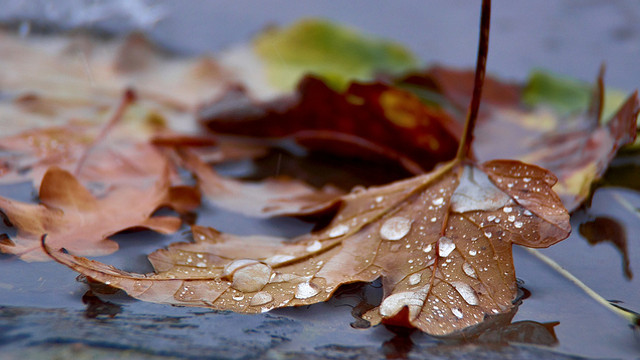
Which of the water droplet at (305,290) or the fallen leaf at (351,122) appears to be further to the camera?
the fallen leaf at (351,122)

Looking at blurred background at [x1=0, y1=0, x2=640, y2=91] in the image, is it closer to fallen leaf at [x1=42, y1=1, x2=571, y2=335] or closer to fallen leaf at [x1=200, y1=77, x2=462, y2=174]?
fallen leaf at [x1=200, y1=77, x2=462, y2=174]

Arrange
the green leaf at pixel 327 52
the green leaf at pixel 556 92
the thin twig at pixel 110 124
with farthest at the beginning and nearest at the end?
the green leaf at pixel 327 52, the green leaf at pixel 556 92, the thin twig at pixel 110 124

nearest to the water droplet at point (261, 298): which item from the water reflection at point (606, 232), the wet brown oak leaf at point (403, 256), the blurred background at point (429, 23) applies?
the wet brown oak leaf at point (403, 256)

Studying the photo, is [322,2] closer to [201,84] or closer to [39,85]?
[201,84]

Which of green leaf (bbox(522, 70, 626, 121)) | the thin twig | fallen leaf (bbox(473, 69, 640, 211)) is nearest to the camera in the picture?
fallen leaf (bbox(473, 69, 640, 211))

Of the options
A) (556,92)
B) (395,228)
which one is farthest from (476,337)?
(556,92)

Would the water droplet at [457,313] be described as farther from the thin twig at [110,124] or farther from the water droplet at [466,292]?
the thin twig at [110,124]

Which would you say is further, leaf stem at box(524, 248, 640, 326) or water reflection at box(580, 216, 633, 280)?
water reflection at box(580, 216, 633, 280)

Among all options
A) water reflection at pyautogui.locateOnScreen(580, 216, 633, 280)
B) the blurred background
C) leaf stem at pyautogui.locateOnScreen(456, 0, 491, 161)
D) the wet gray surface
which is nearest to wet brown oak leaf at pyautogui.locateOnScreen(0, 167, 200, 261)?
the wet gray surface
